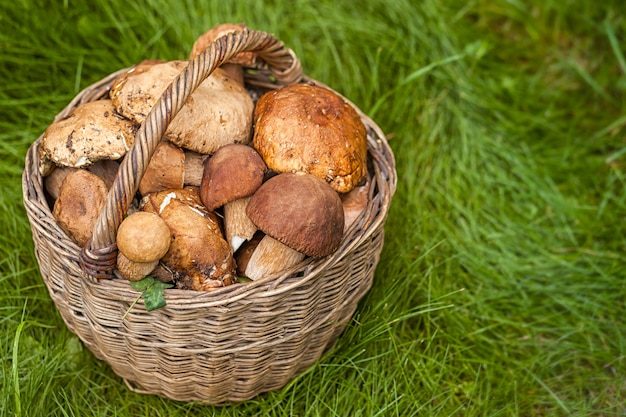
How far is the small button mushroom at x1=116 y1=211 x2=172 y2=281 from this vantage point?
1.78 metres

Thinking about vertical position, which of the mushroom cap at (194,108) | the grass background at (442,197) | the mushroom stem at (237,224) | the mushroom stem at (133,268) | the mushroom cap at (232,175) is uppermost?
the mushroom cap at (194,108)

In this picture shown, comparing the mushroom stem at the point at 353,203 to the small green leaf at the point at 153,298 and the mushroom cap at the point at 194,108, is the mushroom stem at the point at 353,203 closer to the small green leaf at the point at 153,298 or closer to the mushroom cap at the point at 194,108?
the mushroom cap at the point at 194,108

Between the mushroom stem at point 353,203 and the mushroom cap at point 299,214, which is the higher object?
the mushroom cap at point 299,214

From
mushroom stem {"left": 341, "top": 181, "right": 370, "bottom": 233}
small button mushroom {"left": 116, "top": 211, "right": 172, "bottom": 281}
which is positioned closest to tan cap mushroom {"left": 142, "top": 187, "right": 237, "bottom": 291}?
small button mushroom {"left": 116, "top": 211, "right": 172, "bottom": 281}

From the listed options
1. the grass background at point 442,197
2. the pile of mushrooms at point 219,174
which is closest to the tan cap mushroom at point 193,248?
the pile of mushrooms at point 219,174

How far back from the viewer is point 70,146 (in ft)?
6.78

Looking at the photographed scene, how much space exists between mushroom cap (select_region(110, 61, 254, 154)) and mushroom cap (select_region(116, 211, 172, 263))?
39 centimetres

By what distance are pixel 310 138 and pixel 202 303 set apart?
646 millimetres

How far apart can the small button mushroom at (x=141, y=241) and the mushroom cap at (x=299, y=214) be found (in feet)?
0.94

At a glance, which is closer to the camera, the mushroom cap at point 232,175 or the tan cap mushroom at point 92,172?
the mushroom cap at point 232,175

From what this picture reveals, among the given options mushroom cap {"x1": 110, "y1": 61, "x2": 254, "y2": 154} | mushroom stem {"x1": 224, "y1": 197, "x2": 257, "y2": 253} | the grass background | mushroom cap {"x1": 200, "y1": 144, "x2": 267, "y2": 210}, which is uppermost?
mushroom cap {"x1": 110, "y1": 61, "x2": 254, "y2": 154}

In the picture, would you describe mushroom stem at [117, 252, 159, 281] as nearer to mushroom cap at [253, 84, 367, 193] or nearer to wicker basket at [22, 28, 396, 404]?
wicker basket at [22, 28, 396, 404]

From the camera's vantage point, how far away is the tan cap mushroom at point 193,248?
6.47 ft

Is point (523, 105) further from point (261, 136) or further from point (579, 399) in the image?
point (261, 136)
